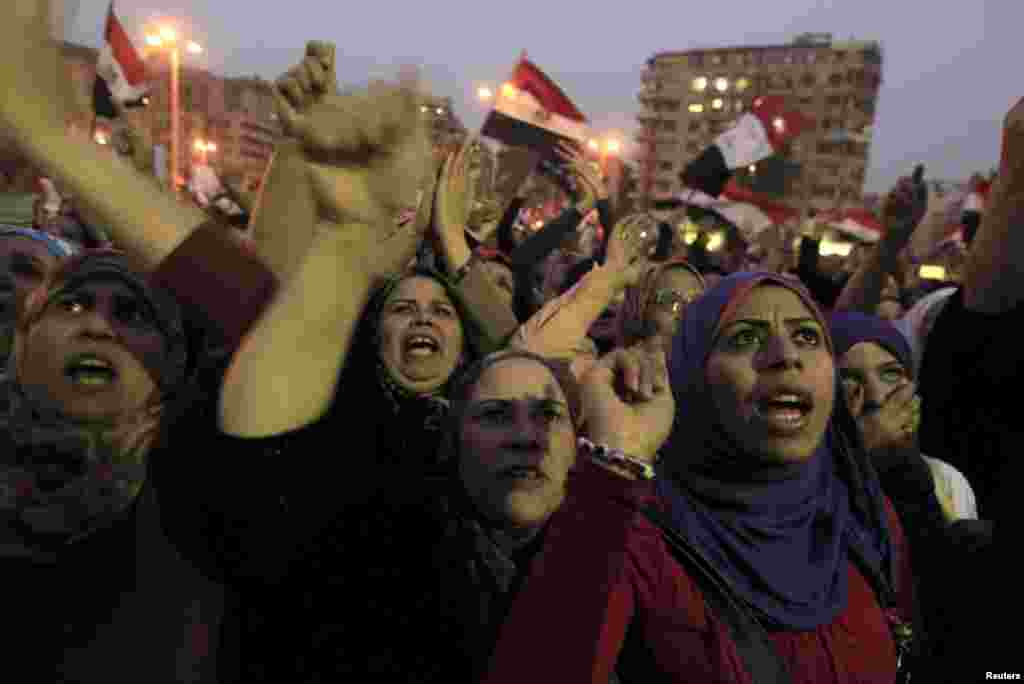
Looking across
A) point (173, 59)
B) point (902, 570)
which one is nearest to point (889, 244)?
point (902, 570)

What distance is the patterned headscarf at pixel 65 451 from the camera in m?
1.39

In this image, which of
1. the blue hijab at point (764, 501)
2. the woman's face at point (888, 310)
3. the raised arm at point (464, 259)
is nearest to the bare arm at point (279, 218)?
the raised arm at point (464, 259)

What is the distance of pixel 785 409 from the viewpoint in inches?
63.8

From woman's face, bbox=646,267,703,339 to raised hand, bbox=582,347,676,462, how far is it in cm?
199

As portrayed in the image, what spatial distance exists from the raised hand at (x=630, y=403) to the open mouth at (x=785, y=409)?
0.43 meters

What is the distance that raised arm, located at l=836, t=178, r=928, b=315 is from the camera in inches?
131

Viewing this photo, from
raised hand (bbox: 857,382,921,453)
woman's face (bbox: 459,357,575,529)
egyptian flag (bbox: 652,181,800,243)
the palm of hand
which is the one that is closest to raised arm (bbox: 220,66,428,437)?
the palm of hand

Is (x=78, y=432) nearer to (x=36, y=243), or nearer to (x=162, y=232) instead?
(x=162, y=232)

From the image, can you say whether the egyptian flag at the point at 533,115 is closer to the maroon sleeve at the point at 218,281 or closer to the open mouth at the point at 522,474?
the open mouth at the point at 522,474

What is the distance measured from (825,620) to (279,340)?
1.34m

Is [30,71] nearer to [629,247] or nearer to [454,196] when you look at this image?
[454,196]

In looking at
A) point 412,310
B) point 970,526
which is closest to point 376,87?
point 412,310

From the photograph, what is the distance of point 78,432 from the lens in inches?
56.2

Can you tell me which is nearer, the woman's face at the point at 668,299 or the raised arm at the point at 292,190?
the raised arm at the point at 292,190
